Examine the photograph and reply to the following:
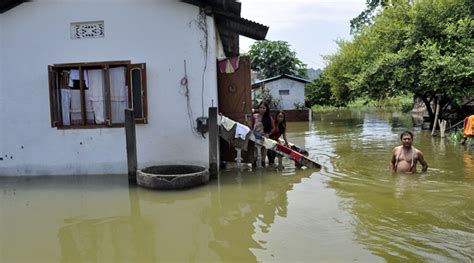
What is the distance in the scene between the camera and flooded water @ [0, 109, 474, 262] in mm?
5086

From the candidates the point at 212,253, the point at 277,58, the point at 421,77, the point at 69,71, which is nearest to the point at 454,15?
the point at 421,77

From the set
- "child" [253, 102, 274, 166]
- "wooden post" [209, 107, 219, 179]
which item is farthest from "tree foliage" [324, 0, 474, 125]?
"wooden post" [209, 107, 219, 179]

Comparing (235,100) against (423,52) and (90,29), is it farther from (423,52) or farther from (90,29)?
(423,52)

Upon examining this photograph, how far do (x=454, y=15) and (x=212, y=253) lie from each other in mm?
16597

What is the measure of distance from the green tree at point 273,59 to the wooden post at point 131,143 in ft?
118

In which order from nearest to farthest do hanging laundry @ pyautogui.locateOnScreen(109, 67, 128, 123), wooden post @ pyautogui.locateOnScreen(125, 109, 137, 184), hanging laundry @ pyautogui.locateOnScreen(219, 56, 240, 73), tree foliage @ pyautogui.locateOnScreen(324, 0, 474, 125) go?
1. wooden post @ pyautogui.locateOnScreen(125, 109, 137, 184)
2. hanging laundry @ pyautogui.locateOnScreen(109, 67, 128, 123)
3. hanging laundry @ pyautogui.locateOnScreen(219, 56, 240, 73)
4. tree foliage @ pyautogui.locateOnScreen(324, 0, 474, 125)

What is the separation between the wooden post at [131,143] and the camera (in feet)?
28.2

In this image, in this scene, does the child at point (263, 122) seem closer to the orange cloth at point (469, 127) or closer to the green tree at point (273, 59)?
the orange cloth at point (469, 127)

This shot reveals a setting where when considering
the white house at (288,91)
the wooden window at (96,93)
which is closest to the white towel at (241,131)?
the wooden window at (96,93)

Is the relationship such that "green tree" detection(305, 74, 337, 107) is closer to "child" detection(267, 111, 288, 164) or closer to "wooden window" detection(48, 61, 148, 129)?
"child" detection(267, 111, 288, 164)

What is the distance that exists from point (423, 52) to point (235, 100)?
32.6ft

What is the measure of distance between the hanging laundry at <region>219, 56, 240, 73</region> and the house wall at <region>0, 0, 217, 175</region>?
0.67m

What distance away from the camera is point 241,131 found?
958 centimetres

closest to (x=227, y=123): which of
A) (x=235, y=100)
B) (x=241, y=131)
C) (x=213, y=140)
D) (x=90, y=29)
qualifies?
(x=241, y=131)
